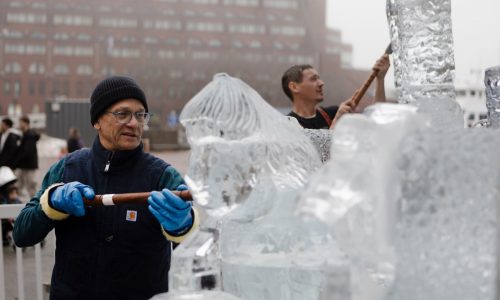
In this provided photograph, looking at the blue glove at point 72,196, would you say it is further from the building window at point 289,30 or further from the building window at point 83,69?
the building window at point 289,30

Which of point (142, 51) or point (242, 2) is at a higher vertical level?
point (242, 2)

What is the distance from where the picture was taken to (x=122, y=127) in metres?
1.58

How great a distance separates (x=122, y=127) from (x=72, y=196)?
0.94ft

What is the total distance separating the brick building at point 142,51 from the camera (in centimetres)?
4100

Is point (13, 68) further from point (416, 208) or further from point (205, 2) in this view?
point (416, 208)

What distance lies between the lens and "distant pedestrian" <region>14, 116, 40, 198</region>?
7273mm

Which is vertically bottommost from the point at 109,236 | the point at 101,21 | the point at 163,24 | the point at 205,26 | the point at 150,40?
the point at 109,236

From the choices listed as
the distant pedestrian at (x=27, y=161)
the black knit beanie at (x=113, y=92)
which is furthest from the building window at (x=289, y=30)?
the black knit beanie at (x=113, y=92)

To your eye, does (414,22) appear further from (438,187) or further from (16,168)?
(16,168)

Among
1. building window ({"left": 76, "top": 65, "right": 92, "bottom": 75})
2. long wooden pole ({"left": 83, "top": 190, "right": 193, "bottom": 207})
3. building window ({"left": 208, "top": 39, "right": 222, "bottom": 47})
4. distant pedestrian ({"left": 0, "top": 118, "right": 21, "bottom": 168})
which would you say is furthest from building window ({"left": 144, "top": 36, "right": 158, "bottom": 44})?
long wooden pole ({"left": 83, "top": 190, "right": 193, "bottom": 207})

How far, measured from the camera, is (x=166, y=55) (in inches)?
1655

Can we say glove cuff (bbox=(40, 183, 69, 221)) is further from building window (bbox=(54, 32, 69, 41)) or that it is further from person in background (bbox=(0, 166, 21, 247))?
building window (bbox=(54, 32, 69, 41))

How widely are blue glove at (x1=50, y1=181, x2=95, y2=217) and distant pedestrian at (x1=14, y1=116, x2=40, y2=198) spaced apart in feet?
20.3

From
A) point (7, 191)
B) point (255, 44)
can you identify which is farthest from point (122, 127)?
point (255, 44)
